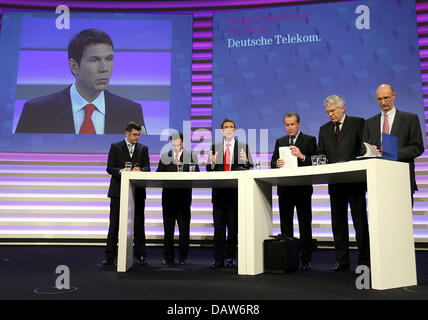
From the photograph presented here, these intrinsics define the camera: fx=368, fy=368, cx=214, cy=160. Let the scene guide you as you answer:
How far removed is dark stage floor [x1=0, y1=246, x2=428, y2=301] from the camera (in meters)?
2.24

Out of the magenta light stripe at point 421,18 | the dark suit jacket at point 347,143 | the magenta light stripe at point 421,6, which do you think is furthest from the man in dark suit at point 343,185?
the magenta light stripe at point 421,6

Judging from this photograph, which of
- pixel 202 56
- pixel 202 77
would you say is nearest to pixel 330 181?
pixel 202 77

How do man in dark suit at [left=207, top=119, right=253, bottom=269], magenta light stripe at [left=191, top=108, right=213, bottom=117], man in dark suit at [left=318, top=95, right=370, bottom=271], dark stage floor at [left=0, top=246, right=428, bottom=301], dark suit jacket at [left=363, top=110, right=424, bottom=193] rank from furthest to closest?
magenta light stripe at [left=191, top=108, right=213, bottom=117], man in dark suit at [left=207, top=119, right=253, bottom=269], man in dark suit at [left=318, top=95, right=370, bottom=271], dark suit jacket at [left=363, top=110, right=424, bottom=193], dark stage floor at [left=0, top=246, right=428, bottom=301]

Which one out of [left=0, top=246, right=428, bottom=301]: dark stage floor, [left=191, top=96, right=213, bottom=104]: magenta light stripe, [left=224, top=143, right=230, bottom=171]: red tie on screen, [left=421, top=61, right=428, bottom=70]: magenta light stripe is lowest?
[left=0, top=246, right=428, bottom=301]: dark stage floor

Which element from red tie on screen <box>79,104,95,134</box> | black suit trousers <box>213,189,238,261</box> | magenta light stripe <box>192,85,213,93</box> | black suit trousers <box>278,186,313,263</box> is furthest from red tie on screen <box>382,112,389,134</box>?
red tie on screen <box>79,104,95,134</box>

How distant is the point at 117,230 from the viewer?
12.5 ft

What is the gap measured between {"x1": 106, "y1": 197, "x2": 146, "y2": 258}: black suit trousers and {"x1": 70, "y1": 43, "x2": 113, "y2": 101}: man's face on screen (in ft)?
9.52

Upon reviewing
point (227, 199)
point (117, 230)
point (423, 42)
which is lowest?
point (117, 230)

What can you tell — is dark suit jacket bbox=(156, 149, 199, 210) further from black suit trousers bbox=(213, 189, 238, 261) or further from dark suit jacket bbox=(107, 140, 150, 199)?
A: black suit trousers bbox=(213, 189, 238, 261)

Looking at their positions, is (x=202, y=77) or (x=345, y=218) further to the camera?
(x=202, y=77)

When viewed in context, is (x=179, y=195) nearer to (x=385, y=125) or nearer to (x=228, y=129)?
(x=228, y=129)

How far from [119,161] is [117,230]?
727mm

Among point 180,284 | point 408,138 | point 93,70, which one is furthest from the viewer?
point 93,70
